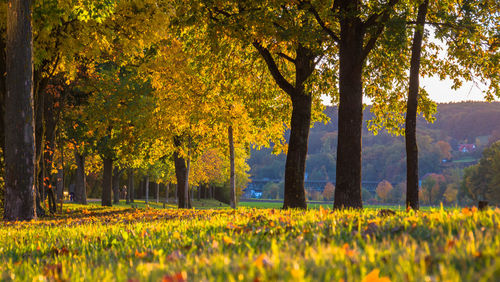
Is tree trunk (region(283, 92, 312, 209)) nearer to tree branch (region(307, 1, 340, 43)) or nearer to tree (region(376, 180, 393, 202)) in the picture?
tree branch (region(307, 1, 340, 43))

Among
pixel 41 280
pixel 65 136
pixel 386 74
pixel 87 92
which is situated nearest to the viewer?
pixel 41 280

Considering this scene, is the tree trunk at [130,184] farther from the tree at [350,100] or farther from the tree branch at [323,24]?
the tree at [350,100]

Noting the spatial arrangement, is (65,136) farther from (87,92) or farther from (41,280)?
(41,280)

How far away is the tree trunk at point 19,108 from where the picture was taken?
38.1ft

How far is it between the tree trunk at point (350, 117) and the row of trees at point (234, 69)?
0.03 m

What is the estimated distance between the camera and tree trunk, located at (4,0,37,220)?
38.1 feet

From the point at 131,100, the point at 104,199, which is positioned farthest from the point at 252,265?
the point at 104,199

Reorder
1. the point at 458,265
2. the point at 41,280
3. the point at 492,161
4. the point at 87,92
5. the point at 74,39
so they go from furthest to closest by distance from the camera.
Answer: the point at 492,161 → the point at 87,92 → the point at 74,39 → the point at 41,280 → the point at 458,265

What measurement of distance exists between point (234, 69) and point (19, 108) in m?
9.22

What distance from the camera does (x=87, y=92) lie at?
22281 mm

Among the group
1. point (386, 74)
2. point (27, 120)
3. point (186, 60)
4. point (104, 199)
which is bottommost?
point (104, 199)

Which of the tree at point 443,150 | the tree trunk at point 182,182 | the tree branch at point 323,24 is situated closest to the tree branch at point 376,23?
the tree branch at point 323,24

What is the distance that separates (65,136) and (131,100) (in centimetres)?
640

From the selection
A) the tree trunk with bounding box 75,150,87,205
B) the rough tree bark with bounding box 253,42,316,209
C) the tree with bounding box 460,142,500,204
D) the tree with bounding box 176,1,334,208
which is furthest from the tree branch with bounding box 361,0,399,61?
the tree with bounding box 460,142,500,204
